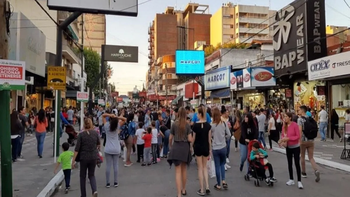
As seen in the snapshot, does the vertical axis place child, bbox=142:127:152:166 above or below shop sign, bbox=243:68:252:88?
below

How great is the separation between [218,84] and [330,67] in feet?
64.1

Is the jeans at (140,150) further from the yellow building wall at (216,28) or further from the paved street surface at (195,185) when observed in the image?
the yellow building wall at (216,28)

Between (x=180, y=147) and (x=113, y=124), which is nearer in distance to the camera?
(x=180, y=147)

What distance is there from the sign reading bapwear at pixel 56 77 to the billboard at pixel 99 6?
6.91 feet

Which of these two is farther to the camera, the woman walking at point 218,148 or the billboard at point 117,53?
the billboard at point 117,53

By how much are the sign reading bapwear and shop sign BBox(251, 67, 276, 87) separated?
1653cm

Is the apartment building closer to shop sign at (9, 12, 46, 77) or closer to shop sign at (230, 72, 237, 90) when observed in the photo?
shop sign at (230, 72, 237, 90)

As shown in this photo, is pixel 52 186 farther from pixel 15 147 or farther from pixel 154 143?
pixel 15 147

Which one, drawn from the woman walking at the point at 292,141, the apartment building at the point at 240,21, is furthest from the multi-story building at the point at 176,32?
the woman walking at the point at 292,141

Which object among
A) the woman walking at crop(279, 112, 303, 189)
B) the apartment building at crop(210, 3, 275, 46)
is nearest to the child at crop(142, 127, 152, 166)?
the woman walking at crop(279, 112, 303, 189)

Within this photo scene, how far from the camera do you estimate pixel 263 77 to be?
24.8 m

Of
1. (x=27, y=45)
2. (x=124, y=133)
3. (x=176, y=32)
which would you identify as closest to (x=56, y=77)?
(x=124, y=133)

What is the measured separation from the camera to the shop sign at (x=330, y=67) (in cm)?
1616

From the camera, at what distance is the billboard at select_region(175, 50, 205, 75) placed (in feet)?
118
